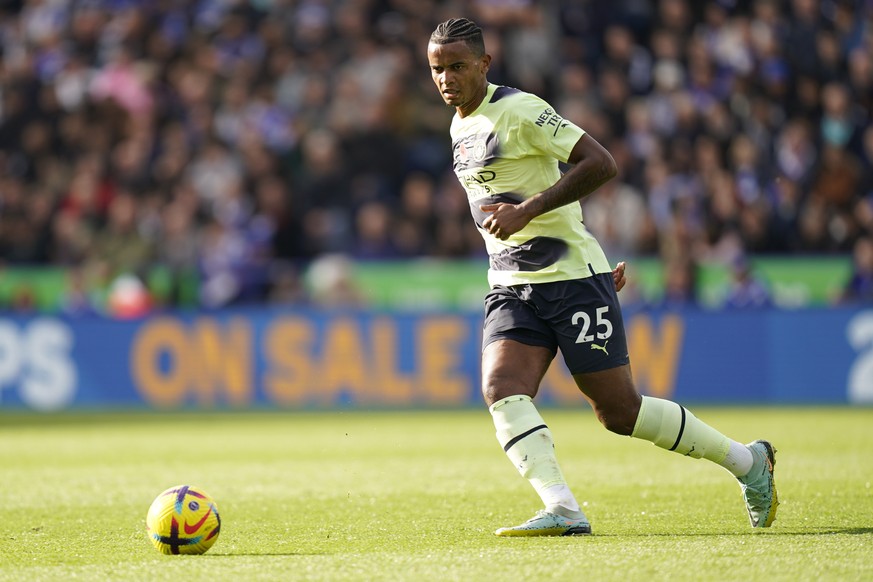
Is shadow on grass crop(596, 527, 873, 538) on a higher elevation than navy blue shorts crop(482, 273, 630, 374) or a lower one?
lower

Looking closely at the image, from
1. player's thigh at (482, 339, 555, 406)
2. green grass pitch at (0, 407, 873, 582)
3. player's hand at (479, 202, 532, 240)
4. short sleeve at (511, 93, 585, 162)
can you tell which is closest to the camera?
green grass pitch at (0, 407, 873, 582)

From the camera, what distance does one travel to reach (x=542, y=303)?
6.38 meters

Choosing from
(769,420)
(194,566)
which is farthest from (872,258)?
(194,566)

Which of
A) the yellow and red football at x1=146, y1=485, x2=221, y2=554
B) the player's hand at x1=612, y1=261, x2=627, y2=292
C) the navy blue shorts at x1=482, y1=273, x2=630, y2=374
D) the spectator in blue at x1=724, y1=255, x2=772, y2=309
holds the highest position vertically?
the player's hand at x1=612, y1=261, x2=627, y2=292

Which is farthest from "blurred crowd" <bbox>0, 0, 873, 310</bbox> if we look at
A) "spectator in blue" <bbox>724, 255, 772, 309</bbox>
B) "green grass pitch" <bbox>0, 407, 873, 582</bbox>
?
"green grass pitch" <bbox>0, 407, 873, 582</bbox>

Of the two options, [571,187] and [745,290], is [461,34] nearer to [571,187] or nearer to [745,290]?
[571,187]

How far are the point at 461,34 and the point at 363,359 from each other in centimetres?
1056

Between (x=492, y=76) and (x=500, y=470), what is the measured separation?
10.3 m

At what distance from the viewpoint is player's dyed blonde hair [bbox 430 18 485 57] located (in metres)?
6.24

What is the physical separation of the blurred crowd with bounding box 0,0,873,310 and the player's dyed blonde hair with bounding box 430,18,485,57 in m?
10.5

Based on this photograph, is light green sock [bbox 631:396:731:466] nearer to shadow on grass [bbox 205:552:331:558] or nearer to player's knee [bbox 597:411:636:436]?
player's knee [bbox 597:411:636:436]

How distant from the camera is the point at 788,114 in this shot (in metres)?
17.9

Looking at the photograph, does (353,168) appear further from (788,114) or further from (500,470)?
(500,470)

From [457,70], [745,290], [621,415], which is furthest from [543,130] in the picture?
[745,290]
